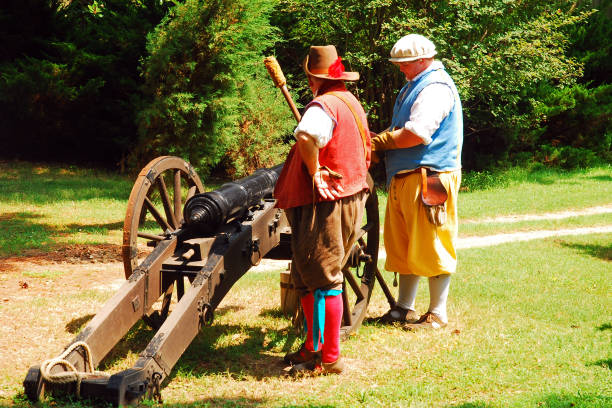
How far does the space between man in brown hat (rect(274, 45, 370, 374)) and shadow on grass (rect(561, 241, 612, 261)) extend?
205 inches

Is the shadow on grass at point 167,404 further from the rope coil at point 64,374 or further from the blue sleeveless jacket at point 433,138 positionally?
the blue sleeveless jacket at point 433,138

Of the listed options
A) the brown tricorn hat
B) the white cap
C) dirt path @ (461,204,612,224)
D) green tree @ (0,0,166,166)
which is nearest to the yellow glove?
the white cap

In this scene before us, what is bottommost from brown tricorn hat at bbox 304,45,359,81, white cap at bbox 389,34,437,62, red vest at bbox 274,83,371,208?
red vest at bbox 274,83,371,208

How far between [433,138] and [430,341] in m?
1.48

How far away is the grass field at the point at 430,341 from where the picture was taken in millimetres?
4039

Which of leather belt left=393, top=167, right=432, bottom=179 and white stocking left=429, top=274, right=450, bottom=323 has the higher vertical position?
leather belt left=393, top=167, right=432, bottom=179

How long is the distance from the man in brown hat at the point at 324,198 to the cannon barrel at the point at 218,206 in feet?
1.35

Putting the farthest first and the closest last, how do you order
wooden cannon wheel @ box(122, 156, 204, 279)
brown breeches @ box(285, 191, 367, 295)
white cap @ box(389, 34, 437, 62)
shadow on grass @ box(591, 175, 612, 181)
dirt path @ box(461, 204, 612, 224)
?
shadow on grass @ box(591, 175, 612, 181) < dirt path @ box(461, 204, 612, 224) < white cap @ box(389, 34, 437, 62) < wooden cannon wheel @ box(122, 156, 204, 279) < brown breeches @ box(285, 191, 367, 295)

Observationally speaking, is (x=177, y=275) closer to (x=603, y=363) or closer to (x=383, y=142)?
(x=383, y=142)

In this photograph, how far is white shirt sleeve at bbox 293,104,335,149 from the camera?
3.99m

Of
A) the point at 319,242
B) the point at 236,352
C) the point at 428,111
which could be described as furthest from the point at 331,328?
the point at 428,111

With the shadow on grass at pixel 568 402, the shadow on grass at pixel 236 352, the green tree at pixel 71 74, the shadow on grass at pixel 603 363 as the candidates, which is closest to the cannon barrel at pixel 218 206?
the shadow on grass at pixel 236 352

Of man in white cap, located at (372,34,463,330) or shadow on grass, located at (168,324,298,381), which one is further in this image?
man in white cap, located at (372,34,463,330)

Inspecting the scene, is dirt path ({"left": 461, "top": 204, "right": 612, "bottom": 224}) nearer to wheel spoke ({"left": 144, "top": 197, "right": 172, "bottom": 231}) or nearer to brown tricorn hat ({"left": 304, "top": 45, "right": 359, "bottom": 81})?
wheel spoke ({"left": 144, "top": 197, "right": 172, "bottom": 231})
